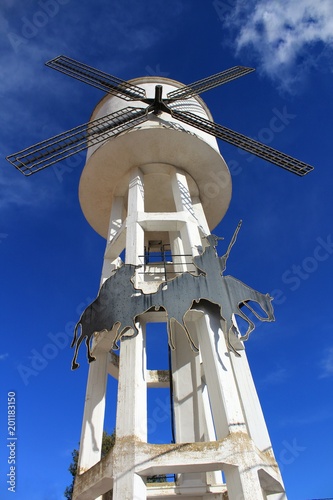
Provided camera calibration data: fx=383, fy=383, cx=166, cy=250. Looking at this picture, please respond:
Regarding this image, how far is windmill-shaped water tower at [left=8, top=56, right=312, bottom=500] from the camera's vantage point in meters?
6.70

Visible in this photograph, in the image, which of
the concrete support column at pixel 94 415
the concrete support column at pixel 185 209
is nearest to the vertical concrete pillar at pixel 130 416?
the concrete support column at pixel 94 415

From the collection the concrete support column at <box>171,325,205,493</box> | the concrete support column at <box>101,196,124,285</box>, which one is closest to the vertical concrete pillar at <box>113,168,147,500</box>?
the concrete support column at <box>171,325,205,493</box>

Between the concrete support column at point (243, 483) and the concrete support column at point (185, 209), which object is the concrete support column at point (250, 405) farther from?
the concrete support column at point (185, 209)

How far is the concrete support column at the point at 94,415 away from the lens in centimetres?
788

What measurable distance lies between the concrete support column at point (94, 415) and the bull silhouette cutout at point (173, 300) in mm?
448

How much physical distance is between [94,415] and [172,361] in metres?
2.87

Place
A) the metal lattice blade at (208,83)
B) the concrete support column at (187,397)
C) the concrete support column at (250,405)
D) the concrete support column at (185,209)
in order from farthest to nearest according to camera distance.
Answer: the metal lattice blade at (208,83) < the concrete support column at (185,209) < the concrete support column at (187,397) < the concrete support column at (250,405)

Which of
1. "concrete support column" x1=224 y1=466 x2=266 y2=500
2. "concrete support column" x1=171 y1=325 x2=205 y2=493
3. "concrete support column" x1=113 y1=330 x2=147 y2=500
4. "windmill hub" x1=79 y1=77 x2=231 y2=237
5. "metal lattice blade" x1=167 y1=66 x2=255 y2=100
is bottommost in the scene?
"concrete support column" x1=224 y1=466 x2=266 y2=500

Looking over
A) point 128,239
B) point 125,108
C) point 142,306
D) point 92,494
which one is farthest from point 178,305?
point 125,108

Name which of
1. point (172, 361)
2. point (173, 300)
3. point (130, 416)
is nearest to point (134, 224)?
point (173, 300)

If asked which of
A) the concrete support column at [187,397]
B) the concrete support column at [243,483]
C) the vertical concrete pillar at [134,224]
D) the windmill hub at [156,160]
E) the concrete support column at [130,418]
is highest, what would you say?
the windmill hub at [156,160]

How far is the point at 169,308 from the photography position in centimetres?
838

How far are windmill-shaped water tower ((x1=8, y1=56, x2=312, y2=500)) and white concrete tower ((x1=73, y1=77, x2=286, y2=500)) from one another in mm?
27

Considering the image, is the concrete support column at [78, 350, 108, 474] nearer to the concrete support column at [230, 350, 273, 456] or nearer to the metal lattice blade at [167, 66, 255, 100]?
the concrete support column at [230, 350, 273, 456]
